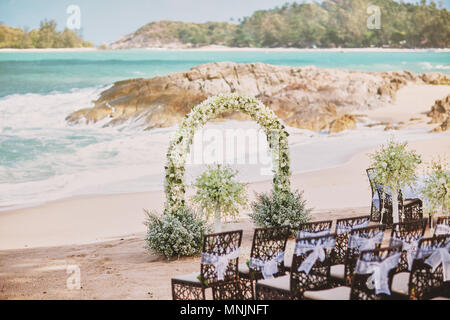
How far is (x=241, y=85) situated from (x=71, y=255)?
11662mm

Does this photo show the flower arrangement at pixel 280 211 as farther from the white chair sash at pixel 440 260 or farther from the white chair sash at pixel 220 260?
the white chair sash at pixel 440 260

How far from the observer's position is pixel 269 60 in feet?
63.2

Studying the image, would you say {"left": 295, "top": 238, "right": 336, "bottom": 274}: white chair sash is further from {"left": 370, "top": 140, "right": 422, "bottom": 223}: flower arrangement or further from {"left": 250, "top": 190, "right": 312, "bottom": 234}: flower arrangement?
{"left": 250, "top": 190, "right": 312, "bottom": 234}: flower arrangement

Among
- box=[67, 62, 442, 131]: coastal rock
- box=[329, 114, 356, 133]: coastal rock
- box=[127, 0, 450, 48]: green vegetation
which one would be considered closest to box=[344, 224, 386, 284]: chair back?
box=[127, 0, 450, 48]: green vegetation

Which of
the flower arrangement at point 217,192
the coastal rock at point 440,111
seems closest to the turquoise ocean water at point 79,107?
the coastal rock at point 440,111

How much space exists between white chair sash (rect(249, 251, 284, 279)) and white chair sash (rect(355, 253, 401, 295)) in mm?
1308

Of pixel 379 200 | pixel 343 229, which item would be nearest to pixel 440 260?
pixel 343 229

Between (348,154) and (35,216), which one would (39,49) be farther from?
(348,154)

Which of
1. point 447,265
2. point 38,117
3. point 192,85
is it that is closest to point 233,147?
point 192,85

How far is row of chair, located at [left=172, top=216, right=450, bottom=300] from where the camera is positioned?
4.72 m

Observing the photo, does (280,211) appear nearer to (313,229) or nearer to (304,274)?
(313,229)

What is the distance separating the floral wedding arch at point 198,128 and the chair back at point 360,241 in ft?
10.5

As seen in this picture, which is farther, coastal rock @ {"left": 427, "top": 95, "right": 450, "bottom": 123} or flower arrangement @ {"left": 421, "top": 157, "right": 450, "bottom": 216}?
coastal rock @ {"left": 427, "top": 95, "right": 450, "bottom": 123}

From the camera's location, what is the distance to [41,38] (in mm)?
16531
